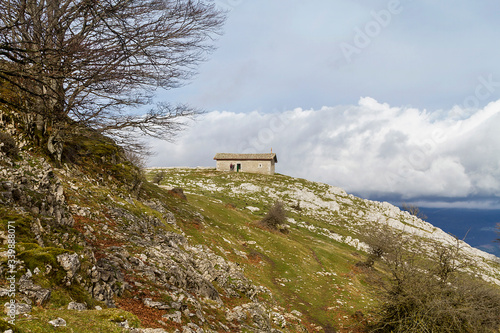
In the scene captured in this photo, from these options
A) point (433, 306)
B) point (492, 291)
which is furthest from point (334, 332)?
point (492, 291)

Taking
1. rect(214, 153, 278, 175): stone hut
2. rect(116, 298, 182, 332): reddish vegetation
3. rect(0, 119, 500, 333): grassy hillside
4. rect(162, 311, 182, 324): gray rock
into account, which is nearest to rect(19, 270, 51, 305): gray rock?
rect(0, 119, 500, 333): grassy hillside

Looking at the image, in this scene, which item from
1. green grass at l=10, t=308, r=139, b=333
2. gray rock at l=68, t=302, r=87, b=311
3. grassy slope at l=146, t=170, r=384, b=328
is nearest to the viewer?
green grass at l=10, t=308, r=139, b=333

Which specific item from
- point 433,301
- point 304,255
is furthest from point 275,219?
point 433,301

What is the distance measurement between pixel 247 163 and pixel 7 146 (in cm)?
9267

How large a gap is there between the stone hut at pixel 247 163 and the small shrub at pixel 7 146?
91.9 metres

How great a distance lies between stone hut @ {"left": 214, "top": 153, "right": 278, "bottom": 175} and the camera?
339 feet

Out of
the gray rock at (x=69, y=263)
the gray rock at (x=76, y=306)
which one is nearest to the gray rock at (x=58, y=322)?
the gray rock at (x=76, y=306)

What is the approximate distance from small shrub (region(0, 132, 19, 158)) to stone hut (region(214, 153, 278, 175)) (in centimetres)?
9194

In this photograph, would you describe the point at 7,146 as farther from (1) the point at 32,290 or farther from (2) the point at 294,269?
(2) the point at 294,269

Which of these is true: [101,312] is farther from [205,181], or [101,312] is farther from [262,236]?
[205,181]

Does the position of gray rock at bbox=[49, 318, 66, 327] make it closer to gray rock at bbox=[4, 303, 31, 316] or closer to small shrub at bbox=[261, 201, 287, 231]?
gray rock at bbox=[4, 303, 31, 316]

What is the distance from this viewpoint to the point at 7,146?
11602 mm

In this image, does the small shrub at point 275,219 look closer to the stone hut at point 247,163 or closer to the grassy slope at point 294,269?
the grassy slope at point 294,269

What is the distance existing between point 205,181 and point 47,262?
73.9 m
